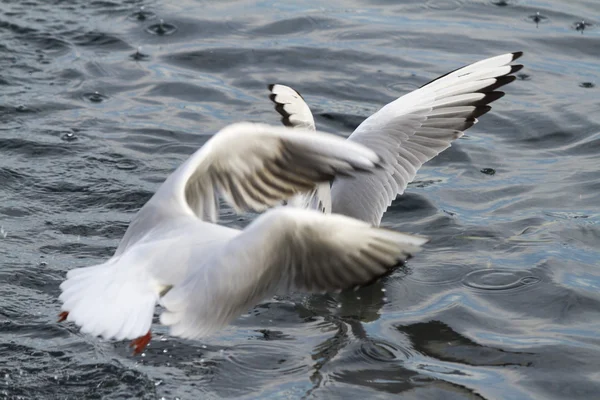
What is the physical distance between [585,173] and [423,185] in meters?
1.30

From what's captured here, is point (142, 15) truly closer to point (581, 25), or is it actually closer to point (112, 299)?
point (581, 25)

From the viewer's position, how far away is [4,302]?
6090 mm

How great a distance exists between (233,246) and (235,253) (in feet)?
0.11

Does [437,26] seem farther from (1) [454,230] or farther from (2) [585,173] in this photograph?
(1) [454,230]

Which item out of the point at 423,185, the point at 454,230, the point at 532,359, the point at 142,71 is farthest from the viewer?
the point at 142,71

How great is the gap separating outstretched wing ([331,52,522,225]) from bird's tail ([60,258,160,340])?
228 centimetres

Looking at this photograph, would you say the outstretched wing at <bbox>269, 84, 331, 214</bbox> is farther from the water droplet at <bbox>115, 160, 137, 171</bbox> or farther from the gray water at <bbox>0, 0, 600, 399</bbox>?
the water droplet at <bbox>115, 160, 137, 171</bbox>

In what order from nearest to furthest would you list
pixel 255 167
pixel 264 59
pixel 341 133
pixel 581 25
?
pixel 255 167, pixel 341 133, pixel 264 59, pixel 581 25

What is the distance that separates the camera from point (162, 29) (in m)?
11.1

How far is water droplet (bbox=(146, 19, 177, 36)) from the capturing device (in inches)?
436

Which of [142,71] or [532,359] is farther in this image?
[142,71]

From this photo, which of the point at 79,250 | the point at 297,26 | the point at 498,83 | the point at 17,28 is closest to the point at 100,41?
the point at 17,28

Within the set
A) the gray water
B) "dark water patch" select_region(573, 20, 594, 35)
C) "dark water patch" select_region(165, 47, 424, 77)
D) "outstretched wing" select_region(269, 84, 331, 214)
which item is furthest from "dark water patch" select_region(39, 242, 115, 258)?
"dark water patch" select_region(573, 20, 594, 35)

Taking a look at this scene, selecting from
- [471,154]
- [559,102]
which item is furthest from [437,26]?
[471,154]
